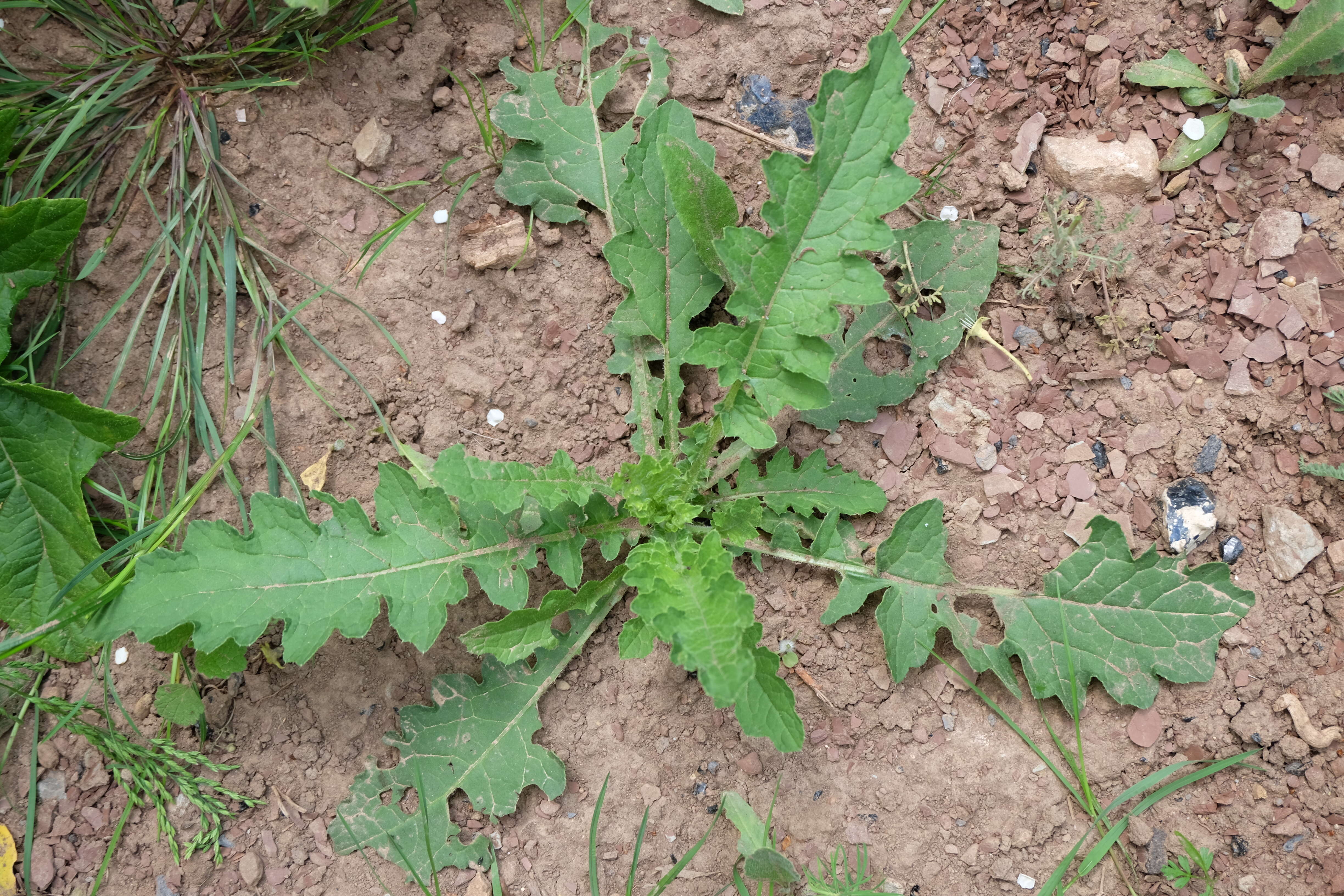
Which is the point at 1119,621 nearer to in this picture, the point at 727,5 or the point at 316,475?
the point at 727,5

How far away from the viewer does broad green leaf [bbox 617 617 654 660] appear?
8.23ft

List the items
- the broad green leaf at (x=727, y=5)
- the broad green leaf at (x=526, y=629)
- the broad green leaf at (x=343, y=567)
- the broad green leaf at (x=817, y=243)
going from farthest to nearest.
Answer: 1. the broad green leaf at (x=727, y=5)
2. the broad green leaf at (x=526, y=629)
3. the broad green leaf at (x=343, y=567)
4. the broad green leaf at (x=817, y=243)

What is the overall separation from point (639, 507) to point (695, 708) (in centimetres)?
74

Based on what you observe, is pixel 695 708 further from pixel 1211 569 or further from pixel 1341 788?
pixel 1341 788

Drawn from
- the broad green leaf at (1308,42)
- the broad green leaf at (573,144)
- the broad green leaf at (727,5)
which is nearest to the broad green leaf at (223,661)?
the broad green leaf at (573,144)

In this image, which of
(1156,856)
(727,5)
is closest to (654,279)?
(727,5)

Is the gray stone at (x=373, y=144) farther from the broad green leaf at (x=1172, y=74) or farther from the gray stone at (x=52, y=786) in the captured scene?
the broad green leaf at (x=1172, y=74)

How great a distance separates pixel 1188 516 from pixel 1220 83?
1481 mm

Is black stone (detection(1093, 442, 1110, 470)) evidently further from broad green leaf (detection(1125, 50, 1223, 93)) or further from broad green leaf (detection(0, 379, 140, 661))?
broad green leaf (detection(0, 379, 140, 661))

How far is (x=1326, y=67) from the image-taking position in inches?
112

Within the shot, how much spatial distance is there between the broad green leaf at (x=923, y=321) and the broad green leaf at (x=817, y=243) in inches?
13.1

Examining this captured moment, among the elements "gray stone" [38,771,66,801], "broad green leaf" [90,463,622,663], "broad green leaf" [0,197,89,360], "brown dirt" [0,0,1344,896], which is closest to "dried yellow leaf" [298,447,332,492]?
"brown dirt" [0,0,1344,896]

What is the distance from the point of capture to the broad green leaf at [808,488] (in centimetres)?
287

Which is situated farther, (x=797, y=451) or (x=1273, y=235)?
(x=797, y=451)
